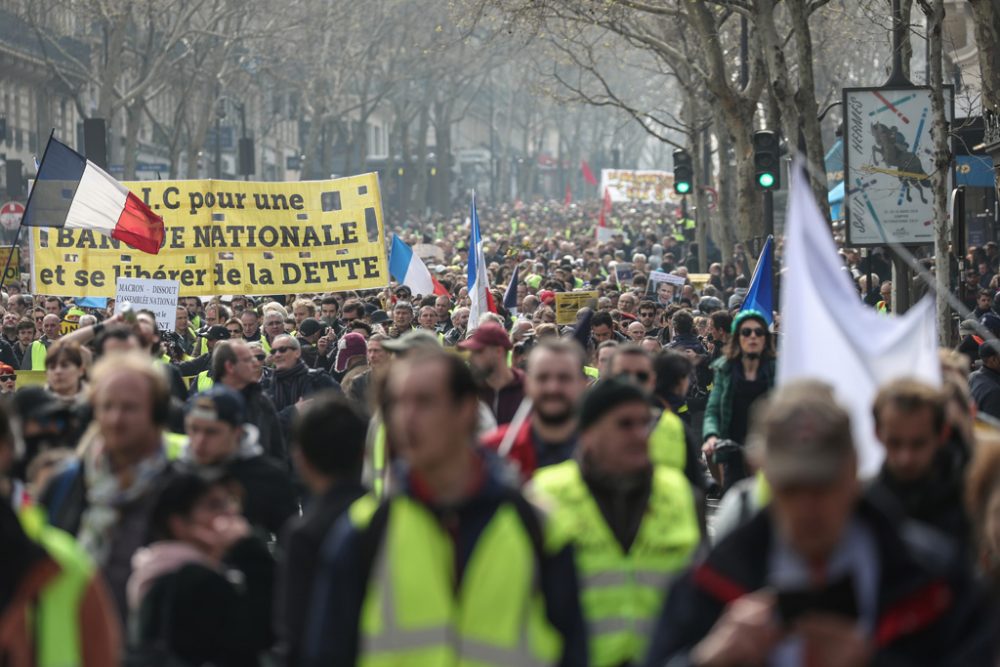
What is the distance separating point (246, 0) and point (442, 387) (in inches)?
1585

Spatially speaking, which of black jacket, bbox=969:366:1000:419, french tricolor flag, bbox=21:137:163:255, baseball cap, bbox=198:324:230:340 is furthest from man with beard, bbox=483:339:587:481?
baseball cap, bbox=198:324:230:340

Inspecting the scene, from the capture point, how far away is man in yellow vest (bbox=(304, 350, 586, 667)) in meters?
4.10

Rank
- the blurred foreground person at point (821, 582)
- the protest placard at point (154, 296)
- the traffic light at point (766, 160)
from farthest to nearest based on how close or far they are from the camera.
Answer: the traffic light at point (766, 160) < the protest placard at point (154, 296) < the blurred foreground person at point (821, 582)

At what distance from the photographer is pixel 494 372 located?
843 cm

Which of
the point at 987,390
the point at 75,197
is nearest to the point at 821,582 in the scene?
the point at 987,390

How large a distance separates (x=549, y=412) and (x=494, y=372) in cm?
233

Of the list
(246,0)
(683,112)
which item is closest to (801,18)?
(683,112)

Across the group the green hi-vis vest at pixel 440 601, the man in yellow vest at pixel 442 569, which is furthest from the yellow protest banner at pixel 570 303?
the green hi-vis vest at pixel 440 601

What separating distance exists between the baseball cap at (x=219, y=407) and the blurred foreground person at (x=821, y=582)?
9.32 feet

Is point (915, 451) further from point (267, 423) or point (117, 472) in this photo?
point (267, 423)

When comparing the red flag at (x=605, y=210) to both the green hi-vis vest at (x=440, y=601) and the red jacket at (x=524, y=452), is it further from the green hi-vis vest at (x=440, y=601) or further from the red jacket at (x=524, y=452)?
the green hi-vis vest at (x=440, y=601)

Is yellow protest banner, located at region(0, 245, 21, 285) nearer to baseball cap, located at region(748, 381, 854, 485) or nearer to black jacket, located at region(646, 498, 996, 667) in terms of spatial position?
black jacket, located at region(646, 498, 996, 667)

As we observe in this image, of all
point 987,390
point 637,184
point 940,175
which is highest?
point 637,184

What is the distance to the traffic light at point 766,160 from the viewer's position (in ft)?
67.2
